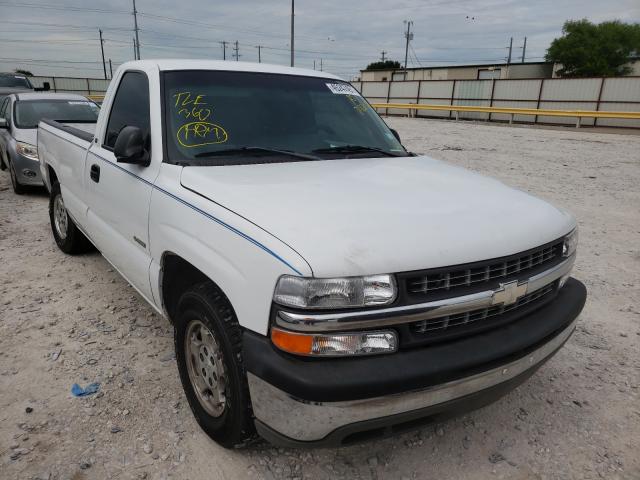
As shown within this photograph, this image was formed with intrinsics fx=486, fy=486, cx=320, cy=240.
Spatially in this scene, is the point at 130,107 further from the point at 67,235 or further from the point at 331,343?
the point at 331,343

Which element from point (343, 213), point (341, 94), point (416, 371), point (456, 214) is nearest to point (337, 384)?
point (416, 371)

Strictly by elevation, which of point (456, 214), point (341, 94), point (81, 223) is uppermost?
point (341, 94)

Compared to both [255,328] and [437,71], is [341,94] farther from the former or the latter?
[437,71]

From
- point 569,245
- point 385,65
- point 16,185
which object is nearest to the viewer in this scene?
point 569,245

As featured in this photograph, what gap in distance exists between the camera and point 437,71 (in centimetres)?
5444

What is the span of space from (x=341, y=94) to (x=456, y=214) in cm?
188

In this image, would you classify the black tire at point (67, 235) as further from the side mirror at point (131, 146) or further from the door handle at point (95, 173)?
the side mirror at point (131, 146)

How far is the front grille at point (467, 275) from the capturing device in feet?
6.29

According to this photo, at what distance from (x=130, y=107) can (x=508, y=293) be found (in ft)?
9.17

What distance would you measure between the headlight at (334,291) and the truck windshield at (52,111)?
7696mm

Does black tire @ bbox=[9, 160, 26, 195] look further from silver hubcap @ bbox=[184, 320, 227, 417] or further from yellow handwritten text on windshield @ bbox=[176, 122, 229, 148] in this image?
silver hubcap @ bbox=[184, 320, 227, 417]

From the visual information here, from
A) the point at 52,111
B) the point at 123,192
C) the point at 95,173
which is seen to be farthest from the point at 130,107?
the point at 52,111

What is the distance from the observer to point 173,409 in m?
2.76

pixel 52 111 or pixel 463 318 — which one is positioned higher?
pixel 52 111
